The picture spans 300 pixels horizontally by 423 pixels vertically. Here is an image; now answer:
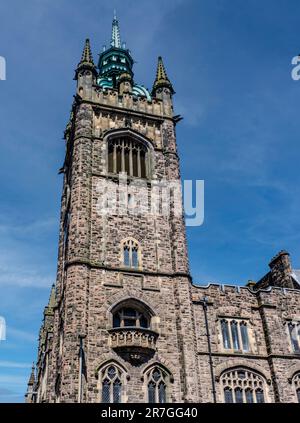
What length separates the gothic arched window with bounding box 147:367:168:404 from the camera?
1000 inches

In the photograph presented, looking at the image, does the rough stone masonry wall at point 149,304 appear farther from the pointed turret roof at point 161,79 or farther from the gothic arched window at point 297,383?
the pointed turret roof at point 161,79

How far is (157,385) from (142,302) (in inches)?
186

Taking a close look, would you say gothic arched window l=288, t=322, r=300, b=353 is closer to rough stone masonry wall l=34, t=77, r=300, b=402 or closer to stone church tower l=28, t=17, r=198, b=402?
rough stone masonry wall l=34, t=77, r=300, b=402

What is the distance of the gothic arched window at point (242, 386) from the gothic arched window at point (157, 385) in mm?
3618

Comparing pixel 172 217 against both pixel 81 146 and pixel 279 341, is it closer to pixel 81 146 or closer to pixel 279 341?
pixel 81 146

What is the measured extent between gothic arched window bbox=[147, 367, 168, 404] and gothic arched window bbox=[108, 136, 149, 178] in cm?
1401

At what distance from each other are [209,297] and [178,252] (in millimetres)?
3477

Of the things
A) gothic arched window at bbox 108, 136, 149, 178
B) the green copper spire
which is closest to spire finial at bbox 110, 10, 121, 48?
the green copper spire

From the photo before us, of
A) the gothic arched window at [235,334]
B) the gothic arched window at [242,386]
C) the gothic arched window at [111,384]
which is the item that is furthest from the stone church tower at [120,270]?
the gothic arched window at [242,386]

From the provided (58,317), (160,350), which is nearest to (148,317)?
(160,350)

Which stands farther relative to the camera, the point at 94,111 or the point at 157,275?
the point at 94,111

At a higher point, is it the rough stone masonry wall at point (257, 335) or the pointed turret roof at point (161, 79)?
the pointed turret roof at point (161, 79)

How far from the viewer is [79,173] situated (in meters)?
31.8

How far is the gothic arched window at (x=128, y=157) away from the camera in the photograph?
34.0m
